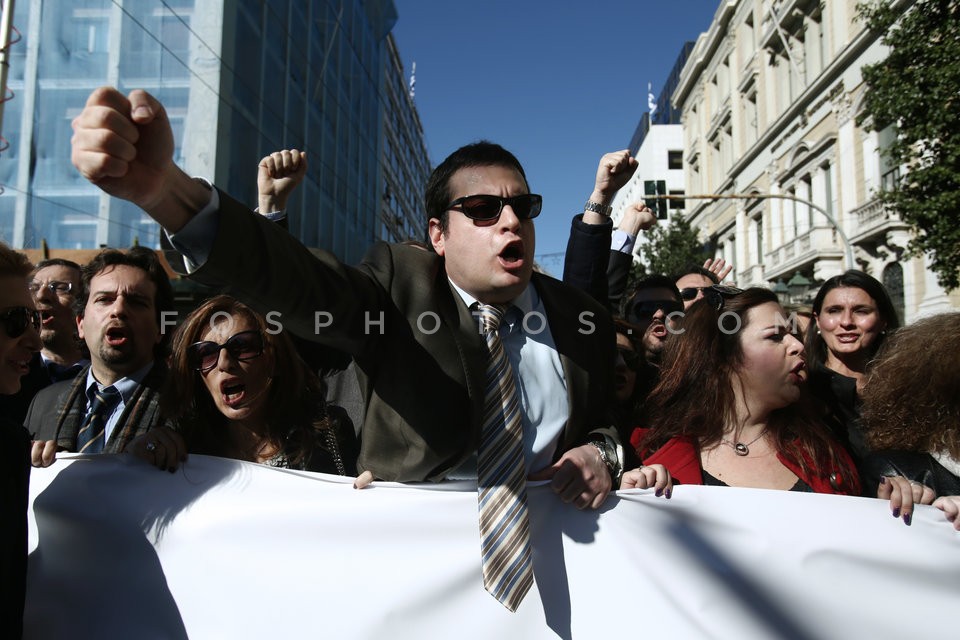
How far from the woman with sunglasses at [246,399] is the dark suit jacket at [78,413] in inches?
8.2

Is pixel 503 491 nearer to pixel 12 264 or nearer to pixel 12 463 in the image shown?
pixel 12 463

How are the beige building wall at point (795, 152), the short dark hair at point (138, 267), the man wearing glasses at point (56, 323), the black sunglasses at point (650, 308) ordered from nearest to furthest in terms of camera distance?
the short dark hair at point (138, 267), the man wearing glasses at point (56, 323), the black sunglasses at point (650, 308), the beige building wall at point (795, 152)

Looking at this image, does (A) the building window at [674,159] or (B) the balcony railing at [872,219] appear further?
(A) the building window at [674,159]

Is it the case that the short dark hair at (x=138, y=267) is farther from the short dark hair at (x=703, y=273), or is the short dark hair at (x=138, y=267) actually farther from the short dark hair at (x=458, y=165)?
the short dark hair at (x=703, y=273)

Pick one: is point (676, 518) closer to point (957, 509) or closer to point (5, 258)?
point (957, 509)

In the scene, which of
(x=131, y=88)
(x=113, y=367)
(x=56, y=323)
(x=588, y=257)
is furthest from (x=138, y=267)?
(x=131, y=88)

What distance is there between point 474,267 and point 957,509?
4.82ft

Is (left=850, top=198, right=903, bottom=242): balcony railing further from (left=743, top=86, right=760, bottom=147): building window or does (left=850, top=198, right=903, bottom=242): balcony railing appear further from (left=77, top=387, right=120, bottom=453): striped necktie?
(left=77, top=387, right=120, bottom=453): striped necktie

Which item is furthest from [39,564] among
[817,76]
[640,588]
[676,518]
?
[817,76]

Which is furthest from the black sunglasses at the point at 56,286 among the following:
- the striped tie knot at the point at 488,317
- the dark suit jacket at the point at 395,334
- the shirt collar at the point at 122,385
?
the striped tie knot at the point at 488,317

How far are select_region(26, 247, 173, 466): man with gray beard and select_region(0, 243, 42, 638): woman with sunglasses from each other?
627 millimetres

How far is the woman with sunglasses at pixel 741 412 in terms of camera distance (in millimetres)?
2146

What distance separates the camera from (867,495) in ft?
6.81

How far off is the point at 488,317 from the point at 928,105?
29.6 feet
